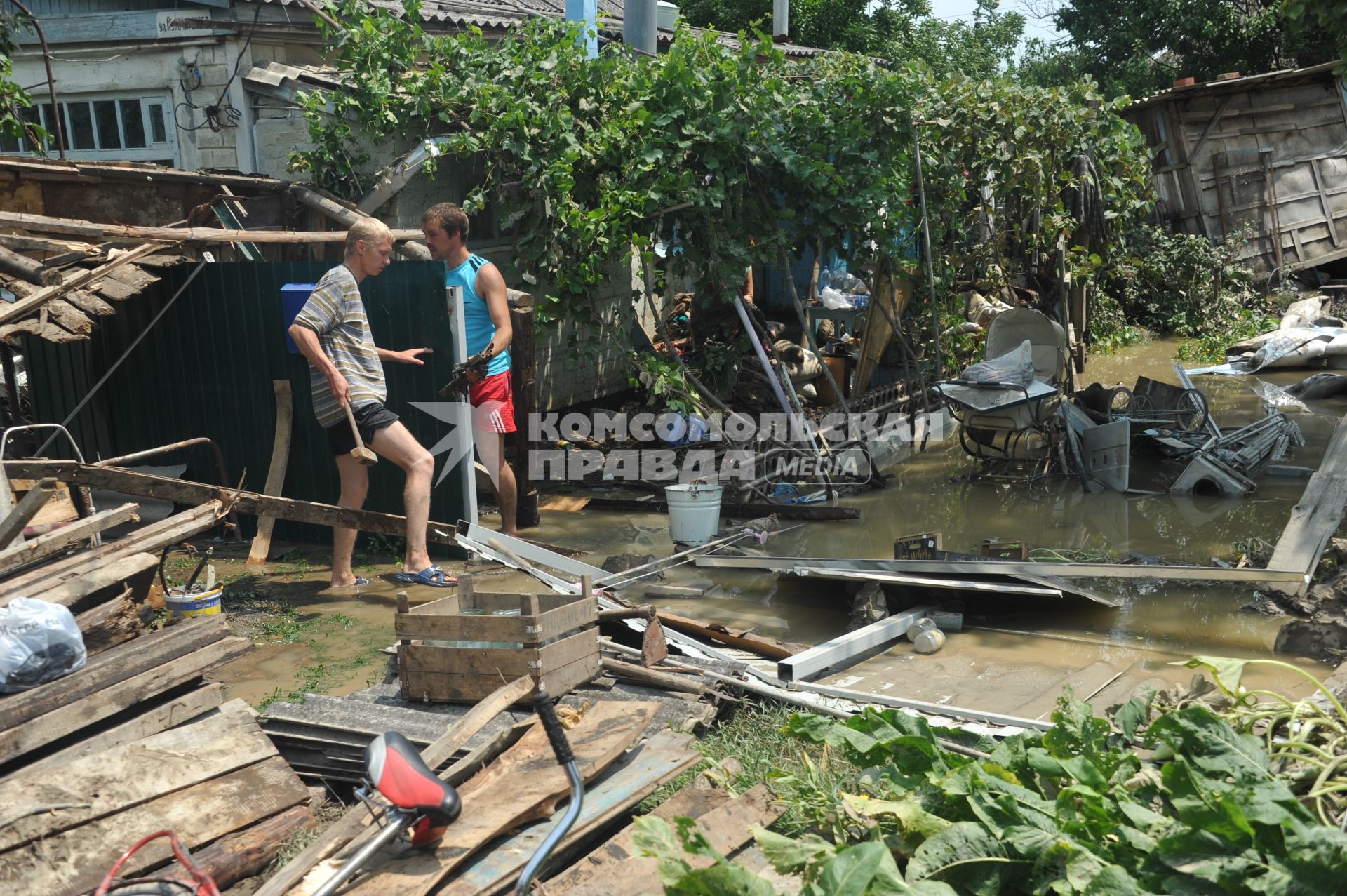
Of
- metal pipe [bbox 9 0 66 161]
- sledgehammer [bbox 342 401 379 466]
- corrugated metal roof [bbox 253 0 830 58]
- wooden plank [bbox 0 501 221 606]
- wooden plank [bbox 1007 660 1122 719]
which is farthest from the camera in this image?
corrugated metal roof [bbox 253 0 830 58]

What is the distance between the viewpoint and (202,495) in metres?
5.86

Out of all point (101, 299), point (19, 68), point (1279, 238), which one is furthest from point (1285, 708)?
point (1279, 238)

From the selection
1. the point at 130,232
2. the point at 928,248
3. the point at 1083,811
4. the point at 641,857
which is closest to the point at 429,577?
the point at 130,232

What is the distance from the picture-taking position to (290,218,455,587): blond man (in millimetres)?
6156

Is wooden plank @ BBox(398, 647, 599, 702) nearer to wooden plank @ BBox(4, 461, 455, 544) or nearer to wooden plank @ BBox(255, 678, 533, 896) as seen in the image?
wooden plank @ BBox(255, 678, 533, 896)

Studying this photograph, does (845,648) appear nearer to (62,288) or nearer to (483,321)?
(483,321)

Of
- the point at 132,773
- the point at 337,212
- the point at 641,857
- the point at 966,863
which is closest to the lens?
the point at 966,863

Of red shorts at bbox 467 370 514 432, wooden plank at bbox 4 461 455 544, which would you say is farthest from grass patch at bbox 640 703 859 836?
red shorts at bbox 467 370 514 432

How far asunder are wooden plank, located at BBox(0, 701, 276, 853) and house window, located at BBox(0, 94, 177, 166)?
8401 mm

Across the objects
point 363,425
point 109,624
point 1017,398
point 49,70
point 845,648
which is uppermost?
point 49,70

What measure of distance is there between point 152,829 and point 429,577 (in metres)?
3.07

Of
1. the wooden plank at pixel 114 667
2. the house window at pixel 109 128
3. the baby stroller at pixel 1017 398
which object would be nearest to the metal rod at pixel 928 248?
the baby stroller at pixel 1017 398

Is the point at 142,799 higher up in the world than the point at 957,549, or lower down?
higher up

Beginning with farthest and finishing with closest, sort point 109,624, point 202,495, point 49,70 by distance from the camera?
point 49,70
point 202,495
point 109,624
